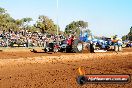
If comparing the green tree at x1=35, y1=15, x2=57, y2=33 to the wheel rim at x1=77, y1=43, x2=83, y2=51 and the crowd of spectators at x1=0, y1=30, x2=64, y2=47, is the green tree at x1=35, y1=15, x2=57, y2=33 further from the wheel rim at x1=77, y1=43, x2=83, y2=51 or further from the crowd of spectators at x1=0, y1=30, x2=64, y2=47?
the wheel rim at x1=77, y1=43, x2=83, y2=51

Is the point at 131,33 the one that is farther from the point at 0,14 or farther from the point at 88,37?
the point at 88,37

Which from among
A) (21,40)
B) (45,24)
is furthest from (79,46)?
(45,24)

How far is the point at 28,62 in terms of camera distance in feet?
46.9

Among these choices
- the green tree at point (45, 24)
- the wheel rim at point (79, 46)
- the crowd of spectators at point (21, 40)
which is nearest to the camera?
the wheel rim at point (79, 46)

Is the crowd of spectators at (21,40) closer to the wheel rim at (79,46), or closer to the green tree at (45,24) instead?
the wheel rim at (79,46)

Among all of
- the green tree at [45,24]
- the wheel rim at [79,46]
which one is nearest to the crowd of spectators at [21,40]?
the wheel rim at [79,46]

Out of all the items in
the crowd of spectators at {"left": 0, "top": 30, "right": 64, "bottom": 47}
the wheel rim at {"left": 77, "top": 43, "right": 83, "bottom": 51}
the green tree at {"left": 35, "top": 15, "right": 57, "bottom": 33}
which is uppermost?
the green tree at {"left": 35, "top": 15, "right": 57, "bottom": 33}

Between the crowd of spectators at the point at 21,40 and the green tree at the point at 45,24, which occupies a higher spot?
the green tree at the point at 45,24

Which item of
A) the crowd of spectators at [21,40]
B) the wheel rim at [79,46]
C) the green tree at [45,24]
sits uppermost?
the green tree at [45,24]

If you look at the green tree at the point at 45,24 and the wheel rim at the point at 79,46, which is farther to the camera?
the green tree at the point at 45,24

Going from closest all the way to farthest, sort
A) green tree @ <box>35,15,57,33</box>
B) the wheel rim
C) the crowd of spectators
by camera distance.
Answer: the wheel rim → the crowd of spectators → green tree @ <box>35,15,57,33</box>

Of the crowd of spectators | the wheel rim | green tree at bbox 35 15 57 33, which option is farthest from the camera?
green tree at bbox 35 15 57 33

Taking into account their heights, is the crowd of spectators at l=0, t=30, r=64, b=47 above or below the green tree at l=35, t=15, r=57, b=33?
below

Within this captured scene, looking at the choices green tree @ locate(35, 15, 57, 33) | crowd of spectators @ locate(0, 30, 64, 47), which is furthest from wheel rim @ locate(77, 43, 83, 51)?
green tree @ locate(35, 15, 57, 33)
